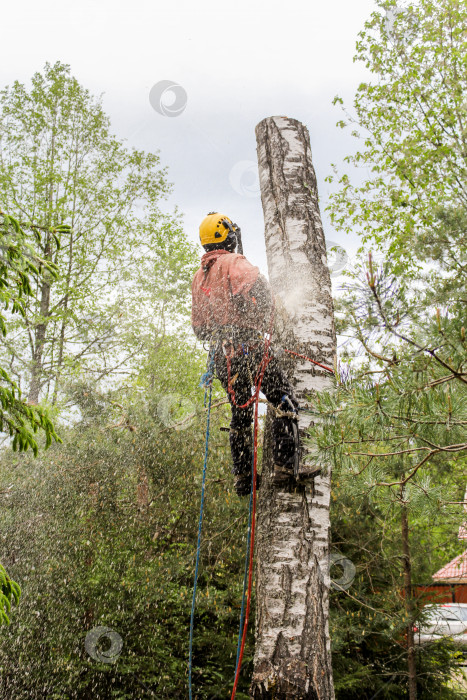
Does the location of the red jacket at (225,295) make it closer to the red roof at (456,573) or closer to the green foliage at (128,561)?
the green foliage at (128,561)

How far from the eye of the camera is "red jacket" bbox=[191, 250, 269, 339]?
3.14 metres

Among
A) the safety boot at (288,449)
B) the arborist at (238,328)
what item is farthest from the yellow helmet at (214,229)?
the safety boot at (288,449)

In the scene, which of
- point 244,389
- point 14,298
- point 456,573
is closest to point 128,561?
point 244,389

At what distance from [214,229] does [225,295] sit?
53 centimetres

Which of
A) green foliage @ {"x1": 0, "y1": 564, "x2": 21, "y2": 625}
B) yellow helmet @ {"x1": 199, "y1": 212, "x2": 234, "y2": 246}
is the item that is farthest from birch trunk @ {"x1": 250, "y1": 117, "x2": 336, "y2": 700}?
green foliage @ {"x1": 0, "y1": 564, "x2": 21, "y2": 625}

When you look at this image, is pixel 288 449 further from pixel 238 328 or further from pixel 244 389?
pixel 238 328

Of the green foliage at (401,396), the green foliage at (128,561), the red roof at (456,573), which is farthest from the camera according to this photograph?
the red roof at (456,573)

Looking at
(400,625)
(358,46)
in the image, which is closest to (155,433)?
(400,625)

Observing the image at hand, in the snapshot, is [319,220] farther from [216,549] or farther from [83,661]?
[83,661]

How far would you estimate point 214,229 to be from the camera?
3.48 m

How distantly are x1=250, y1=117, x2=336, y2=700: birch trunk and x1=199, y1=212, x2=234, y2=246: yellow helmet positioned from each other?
0.30 metres

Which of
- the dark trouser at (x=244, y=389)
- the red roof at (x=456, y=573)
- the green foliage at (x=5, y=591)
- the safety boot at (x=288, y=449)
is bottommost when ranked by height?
the red roof at (x=456, y=573)

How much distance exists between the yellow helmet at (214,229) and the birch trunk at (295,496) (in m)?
0.30

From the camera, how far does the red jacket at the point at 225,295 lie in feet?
10.3
